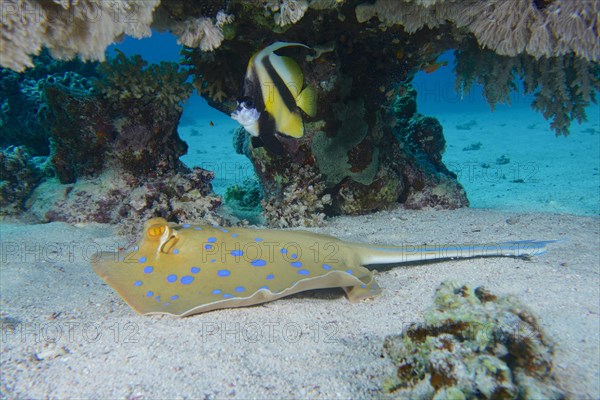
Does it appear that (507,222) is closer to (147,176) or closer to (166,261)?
(166,261)

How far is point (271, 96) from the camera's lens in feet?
12.7

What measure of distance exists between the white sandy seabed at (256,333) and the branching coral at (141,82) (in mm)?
3202

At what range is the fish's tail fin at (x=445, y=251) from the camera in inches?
154

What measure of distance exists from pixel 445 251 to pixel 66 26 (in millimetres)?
4574

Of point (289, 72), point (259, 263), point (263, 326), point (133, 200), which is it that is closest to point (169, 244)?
point (259, 263)

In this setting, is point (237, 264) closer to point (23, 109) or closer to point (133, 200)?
point (133, 200)

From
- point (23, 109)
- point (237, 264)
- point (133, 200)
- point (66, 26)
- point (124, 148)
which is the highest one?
point (23, 109)

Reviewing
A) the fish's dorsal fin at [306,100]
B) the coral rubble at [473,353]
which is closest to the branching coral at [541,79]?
the fish's dorsal fin at [306,100]

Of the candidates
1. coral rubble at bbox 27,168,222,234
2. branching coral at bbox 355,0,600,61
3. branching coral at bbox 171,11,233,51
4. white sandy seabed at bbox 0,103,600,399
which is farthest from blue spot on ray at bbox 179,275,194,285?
branching coral at bbox 355,0,600,61

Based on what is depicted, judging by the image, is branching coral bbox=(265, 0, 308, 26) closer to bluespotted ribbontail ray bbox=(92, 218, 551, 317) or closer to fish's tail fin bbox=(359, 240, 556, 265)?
bluespotted ribbontail ray bbox=(92, 218, 551, 317)

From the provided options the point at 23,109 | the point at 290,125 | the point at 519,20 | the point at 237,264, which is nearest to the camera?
the point at 237,264

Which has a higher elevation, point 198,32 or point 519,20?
point 519,20

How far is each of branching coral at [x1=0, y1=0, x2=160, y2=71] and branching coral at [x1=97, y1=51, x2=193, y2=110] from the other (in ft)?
9.84

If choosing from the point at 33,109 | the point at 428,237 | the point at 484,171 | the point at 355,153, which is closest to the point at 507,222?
the point at 428,237
